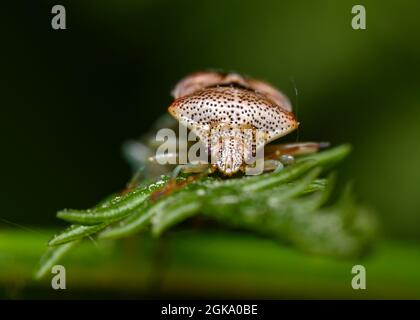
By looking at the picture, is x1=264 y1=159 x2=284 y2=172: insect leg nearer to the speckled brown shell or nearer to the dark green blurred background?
the speckled brown shell

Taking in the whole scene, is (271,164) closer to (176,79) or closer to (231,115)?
(231,115)

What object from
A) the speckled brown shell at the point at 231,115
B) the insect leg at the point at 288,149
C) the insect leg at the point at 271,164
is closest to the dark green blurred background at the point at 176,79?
the insect leg at the point at 288,149

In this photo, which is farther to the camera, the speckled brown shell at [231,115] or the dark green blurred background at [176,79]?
the dark green blurred background at [176,79]

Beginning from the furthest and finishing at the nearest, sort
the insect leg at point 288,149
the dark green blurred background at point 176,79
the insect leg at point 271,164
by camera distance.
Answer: the dark green blurred background at point 176,79 → the insect leg at point 288,149 → the insect leg at point 271,164

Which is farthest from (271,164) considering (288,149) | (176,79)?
(176,79)

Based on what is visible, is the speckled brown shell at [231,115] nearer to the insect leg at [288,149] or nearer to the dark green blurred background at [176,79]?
the insect leg at [288,149]

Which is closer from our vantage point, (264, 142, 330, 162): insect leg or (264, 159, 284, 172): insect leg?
(264, 159, 284, 172): insect leg

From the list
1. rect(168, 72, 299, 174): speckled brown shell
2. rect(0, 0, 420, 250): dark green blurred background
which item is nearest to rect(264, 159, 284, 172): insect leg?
rect(168, 72, 299, 174): speckled brown shell

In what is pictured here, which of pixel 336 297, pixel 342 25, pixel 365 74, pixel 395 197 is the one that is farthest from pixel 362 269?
pixel 342 25
